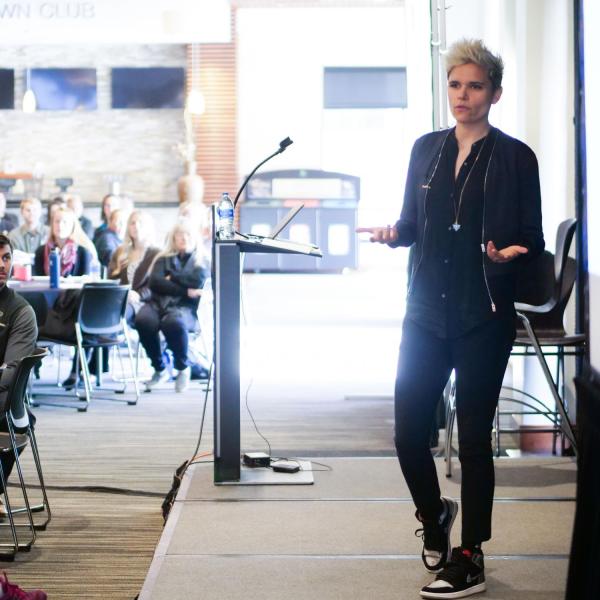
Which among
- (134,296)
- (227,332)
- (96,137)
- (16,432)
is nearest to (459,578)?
(227,332)

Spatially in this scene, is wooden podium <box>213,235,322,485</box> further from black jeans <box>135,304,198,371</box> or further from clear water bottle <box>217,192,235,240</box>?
black jeans <box>135,304,198,371</box>

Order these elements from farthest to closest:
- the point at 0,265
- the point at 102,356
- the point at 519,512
A: 1. the point at 102,356
2. the point at 0,265
3. the point at 519,512

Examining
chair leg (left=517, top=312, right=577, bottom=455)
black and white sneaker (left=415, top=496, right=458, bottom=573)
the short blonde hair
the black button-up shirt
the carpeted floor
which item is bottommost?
the carpeted floor

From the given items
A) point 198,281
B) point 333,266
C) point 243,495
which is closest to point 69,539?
point 243,495

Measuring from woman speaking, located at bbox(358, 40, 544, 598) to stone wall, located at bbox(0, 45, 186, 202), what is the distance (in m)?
14.4

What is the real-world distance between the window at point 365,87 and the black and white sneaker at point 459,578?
1446 cm

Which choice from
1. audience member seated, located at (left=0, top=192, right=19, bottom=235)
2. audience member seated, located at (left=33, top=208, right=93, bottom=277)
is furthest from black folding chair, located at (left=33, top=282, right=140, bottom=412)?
audience member seated, located at (left=0, top=192, right=19, bottom=235)

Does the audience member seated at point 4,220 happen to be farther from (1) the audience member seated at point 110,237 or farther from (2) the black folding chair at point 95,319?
(2) the black folding chair at point 95,319

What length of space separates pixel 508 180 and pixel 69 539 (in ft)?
7.04

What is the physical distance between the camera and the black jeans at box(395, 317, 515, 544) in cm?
292

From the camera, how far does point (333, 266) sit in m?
15.8

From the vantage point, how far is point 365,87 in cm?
1697

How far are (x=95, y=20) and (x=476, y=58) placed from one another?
7.40 metres

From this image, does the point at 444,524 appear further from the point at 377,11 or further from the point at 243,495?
the point at 377,11
